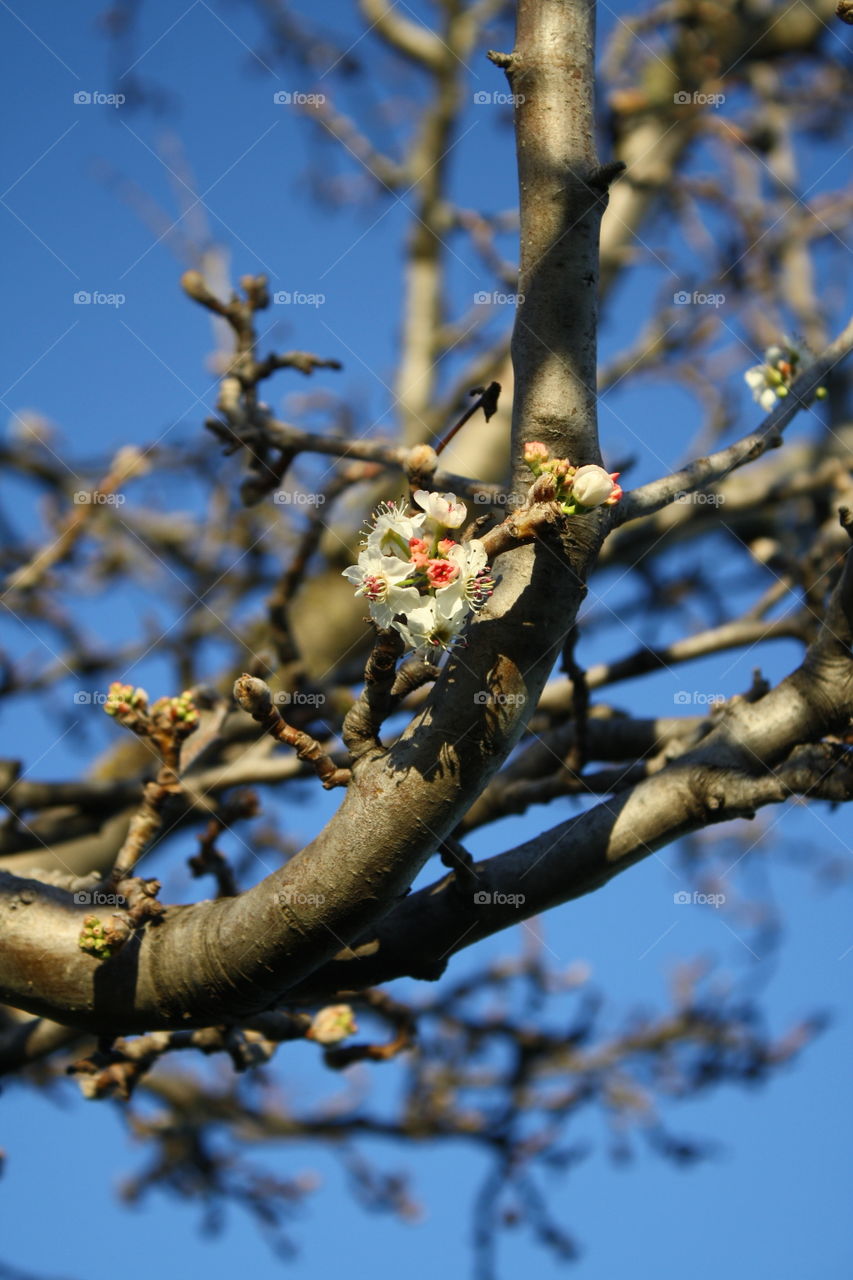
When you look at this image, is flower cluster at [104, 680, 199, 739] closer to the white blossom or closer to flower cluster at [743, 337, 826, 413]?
the white blossom

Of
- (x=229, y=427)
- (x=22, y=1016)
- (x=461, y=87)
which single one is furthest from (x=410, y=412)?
(x=22, y=1016)

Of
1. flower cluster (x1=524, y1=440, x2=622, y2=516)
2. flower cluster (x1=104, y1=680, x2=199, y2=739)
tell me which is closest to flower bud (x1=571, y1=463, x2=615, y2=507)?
flower cluster (x1=524, y1=440, x2=622, y2=516)

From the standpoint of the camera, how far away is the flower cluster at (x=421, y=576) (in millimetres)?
1784

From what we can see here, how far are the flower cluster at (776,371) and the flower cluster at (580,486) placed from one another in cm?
149

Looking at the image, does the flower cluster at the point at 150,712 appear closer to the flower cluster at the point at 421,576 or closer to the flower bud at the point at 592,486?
the flower cluster at the point at 421,576

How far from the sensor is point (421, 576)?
5.92ft

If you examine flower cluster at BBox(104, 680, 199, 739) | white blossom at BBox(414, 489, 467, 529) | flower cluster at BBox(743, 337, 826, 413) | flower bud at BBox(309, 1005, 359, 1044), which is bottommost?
flower bud at BBox(309, 1005, 359, 1044)

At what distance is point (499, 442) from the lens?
5043 mm

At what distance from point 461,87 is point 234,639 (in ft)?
10.8

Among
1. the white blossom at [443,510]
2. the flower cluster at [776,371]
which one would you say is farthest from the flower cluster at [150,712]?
the flower cluster at [776,371]

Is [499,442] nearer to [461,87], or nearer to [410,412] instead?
[410,412]

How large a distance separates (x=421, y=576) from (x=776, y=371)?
1791mm

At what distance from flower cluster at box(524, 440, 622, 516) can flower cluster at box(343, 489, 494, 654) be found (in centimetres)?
16

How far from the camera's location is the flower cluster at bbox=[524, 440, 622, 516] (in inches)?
70.0
